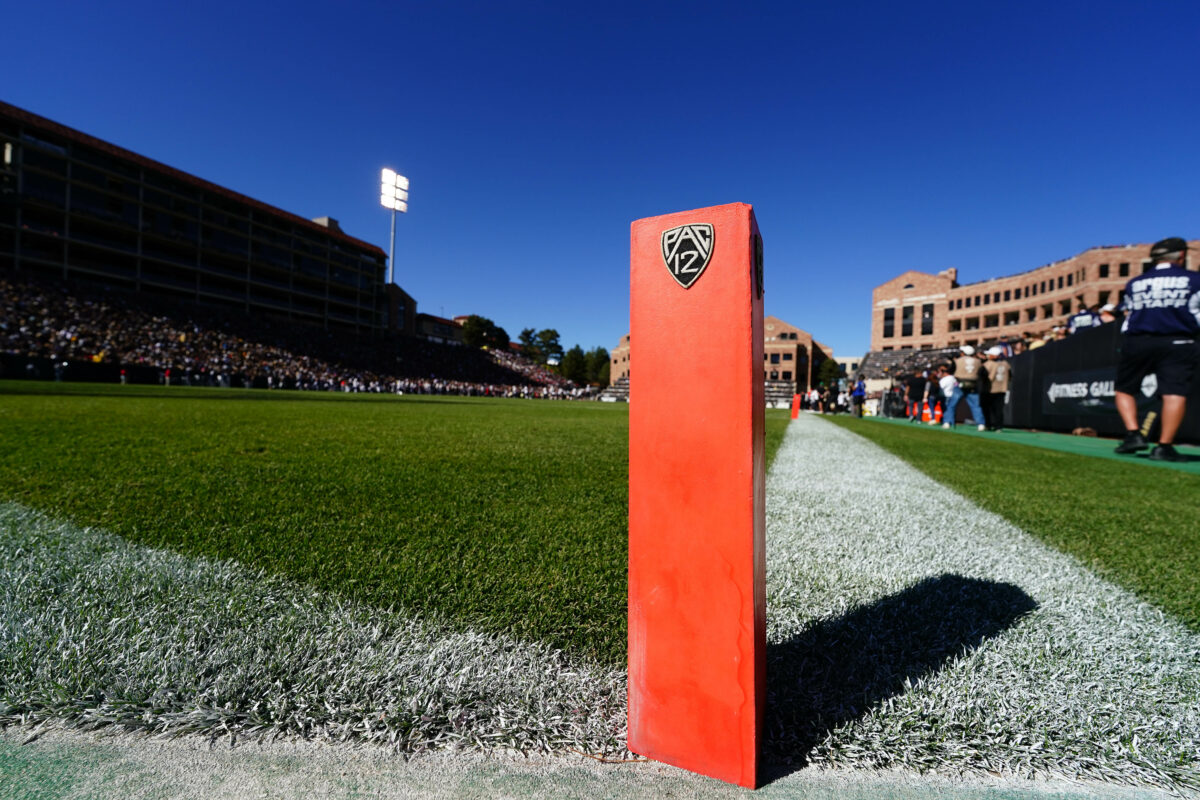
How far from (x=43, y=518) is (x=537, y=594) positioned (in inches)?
83.7

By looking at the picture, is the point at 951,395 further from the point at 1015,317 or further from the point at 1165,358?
the point at 1015,317

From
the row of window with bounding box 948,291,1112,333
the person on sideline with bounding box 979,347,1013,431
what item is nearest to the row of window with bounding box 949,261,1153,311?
the row of window with bounding box 948,291,1112,333

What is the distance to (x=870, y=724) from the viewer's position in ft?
3.30

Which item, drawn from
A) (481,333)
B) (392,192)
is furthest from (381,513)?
(481,333)

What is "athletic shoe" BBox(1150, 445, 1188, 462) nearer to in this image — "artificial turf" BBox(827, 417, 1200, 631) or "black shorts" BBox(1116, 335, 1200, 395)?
"artificial turf" BBox(827, 417, 1200, 631)

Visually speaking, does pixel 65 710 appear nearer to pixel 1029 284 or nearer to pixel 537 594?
pixel 537 594

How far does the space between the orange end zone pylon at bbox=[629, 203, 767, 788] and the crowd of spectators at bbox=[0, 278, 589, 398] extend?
32.3m

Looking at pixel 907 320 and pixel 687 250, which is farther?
pixel 907 320

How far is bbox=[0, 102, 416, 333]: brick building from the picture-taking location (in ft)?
112

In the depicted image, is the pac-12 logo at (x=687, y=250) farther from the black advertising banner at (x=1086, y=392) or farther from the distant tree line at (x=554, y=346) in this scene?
the distant tree line at (x=554, y=346)

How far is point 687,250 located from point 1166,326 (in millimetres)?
6306

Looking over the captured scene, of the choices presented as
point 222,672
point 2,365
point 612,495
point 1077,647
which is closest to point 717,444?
point 222,672

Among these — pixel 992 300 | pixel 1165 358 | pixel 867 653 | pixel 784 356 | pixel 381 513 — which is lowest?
pixel 867 653

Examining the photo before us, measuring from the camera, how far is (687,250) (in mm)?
873
